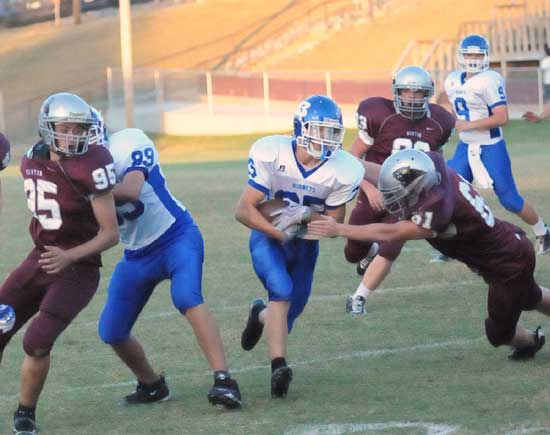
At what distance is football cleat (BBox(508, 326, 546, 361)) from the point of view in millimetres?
6648

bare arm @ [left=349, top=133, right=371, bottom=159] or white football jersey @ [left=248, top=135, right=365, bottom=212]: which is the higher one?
white football jersey @ [left=248, top=135, right=365, bottom=212]

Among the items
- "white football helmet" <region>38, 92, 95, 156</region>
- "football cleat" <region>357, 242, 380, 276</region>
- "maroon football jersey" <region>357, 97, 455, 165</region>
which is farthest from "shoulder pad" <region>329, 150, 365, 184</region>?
"football cleat" <region>357, 242, 380, 276</region>

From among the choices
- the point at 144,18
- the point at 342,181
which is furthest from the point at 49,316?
the point at 144,18

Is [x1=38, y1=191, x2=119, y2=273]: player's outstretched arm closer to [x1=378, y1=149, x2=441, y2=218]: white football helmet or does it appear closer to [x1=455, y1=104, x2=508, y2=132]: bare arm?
[x1=378, y1=149, x2=441, y2=218]: white football helmet

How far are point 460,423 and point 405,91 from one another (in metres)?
3.34

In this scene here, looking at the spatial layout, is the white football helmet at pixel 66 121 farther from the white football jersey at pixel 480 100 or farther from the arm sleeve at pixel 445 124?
the white football jersey at pixel 480 100

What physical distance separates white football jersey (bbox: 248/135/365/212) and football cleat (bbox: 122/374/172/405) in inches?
44.4

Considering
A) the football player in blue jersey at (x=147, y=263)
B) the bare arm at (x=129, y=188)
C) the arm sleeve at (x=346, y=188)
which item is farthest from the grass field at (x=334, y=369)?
the bare arm at (x=129, y=188)

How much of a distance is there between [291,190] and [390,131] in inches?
93.1

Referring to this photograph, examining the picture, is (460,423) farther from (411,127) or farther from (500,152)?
(500,152)

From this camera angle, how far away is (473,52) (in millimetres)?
10117

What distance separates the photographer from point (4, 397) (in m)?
6.36

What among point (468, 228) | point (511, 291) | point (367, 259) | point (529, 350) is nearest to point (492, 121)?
point (367, 259)

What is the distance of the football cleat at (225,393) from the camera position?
19.0ft
